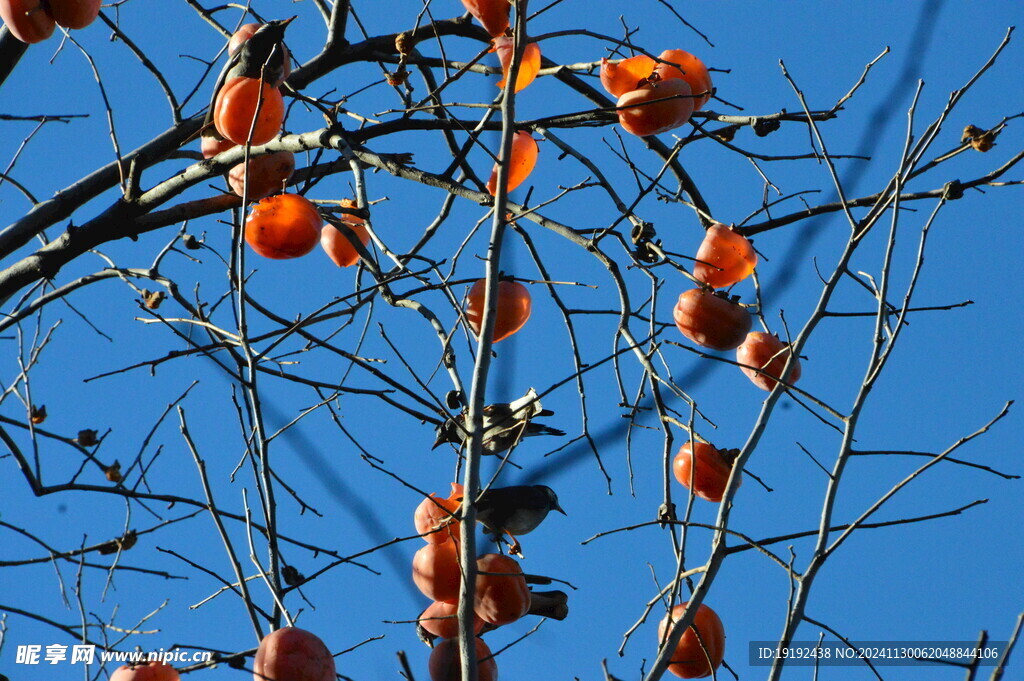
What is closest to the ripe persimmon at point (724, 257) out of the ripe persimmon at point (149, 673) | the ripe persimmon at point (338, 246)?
the ripe persimmon at point (338, 246)

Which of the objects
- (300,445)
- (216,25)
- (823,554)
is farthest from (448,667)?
(216,25)

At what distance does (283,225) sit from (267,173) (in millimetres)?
232

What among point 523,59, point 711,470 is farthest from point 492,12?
point 711,470

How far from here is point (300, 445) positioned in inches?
90.2

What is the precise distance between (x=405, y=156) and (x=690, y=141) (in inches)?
34.6

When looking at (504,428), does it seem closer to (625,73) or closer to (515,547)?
(515,547)

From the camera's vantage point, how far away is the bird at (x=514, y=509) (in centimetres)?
238

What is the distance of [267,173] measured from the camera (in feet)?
9.56

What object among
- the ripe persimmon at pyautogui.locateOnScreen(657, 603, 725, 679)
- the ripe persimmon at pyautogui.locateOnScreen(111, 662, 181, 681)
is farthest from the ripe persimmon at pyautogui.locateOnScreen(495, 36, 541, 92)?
the ripe persimmon at pyautogui.locateOnScreen(111, 662, 181, 681)

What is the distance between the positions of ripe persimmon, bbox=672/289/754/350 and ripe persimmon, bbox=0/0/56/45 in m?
2.10

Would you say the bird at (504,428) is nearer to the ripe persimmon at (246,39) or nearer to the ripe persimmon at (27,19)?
the ripe persimmon at (246,39)

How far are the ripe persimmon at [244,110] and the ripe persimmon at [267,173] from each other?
0.16 meters

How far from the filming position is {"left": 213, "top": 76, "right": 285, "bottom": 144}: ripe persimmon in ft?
8.75

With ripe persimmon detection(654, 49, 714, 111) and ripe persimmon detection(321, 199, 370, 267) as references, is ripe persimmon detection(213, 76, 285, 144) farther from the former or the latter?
ripe persimmon detection(654, 49, 714, 111)
